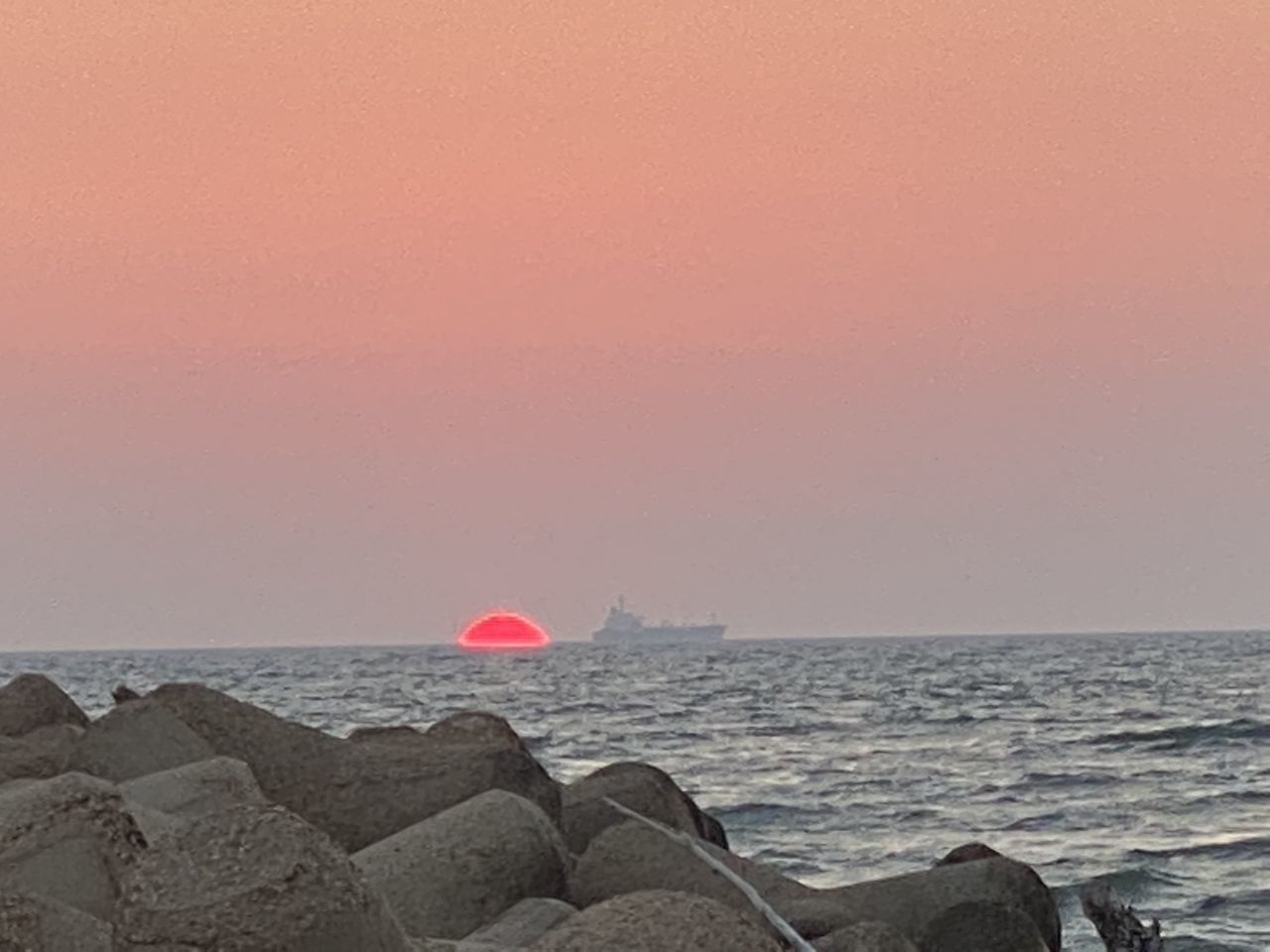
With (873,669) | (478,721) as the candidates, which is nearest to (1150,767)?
(478,721)

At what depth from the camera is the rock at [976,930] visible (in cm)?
796

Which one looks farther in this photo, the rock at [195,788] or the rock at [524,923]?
the rock at [195,788]

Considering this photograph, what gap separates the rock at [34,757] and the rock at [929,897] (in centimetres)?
Result: 283

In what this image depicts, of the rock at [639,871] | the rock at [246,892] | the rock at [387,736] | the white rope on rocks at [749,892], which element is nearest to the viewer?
the rock at [246,892]

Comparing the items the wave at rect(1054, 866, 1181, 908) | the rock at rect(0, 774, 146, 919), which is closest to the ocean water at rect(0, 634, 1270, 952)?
the wave at rect(1054, 866, 1181, 908)

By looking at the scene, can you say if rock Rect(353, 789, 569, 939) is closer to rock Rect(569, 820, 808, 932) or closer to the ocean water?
rock Rect(569, 820, 808, 932)

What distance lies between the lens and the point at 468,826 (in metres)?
7.05

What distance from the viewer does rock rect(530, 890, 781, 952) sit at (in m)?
4.80

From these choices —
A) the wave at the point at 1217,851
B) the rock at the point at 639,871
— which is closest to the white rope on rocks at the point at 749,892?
the rock at the point at 639,871

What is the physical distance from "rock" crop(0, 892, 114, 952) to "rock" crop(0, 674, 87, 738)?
17.3ft

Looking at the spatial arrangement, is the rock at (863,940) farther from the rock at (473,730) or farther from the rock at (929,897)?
the rock at (473,730)

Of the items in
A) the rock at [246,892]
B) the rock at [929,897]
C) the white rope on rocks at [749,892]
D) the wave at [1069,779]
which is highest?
the rock at [246,892]

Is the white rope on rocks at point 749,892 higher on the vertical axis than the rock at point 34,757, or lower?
lower

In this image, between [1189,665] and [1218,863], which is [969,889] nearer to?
[1218,863]
